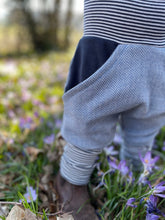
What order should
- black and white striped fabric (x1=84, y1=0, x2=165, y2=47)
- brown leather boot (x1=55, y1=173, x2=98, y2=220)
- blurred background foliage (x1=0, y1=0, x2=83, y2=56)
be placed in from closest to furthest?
black and white striped fabric (x1=84, y1=0, x2=165, y2=47) → brown leather boot (x1=55, y1=173, x2=98, y2=220) → blurred background foliage (x1=0, y1=0, x2=83, y2=56)

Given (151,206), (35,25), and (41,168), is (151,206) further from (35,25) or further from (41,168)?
(35,25)

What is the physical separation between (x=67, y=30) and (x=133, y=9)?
281 inches

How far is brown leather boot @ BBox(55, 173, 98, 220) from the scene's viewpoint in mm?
904

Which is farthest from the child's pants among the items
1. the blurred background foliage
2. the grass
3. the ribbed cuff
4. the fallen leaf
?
the blurred background foliage

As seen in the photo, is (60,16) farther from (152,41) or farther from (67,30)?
(152,41)

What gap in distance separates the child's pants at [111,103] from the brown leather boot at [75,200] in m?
0.04

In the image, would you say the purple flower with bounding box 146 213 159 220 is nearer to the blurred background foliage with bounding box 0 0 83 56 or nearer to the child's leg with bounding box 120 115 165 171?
the child's leg with bounding box 120 115 165 171

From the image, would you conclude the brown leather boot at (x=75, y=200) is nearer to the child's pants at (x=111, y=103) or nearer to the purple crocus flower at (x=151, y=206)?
the child's pants at (x=111, y=103)

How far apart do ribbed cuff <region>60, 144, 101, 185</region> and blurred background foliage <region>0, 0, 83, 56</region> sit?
5.81 m

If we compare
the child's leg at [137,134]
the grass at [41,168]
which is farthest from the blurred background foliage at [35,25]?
the child's leg at [137,134]

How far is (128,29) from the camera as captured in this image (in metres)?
0.72

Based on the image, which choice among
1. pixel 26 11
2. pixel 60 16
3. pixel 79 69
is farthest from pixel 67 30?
pixel 79 69

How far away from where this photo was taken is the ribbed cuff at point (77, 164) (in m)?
0.94

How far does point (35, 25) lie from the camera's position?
255 inches
